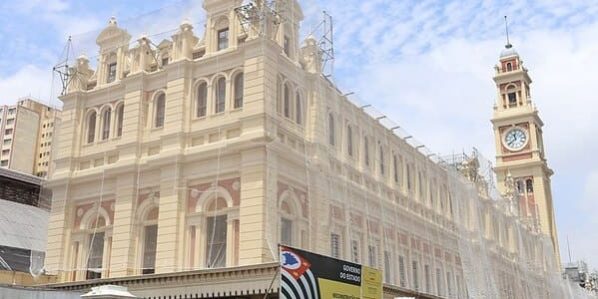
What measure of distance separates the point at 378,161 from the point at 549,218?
40881 mm

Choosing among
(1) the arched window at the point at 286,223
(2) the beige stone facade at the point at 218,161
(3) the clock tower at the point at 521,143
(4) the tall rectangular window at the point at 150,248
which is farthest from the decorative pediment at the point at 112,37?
(3) the clock tower at the point at 521,143

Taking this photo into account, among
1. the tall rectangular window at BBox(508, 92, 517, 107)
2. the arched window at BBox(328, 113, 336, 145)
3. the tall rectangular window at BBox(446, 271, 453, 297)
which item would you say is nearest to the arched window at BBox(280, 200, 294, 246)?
the arched window at BBox(328, 113, 336, 145)

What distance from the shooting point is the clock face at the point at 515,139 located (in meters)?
70.9

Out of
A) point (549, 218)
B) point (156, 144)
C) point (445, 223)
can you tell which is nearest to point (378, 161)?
point (445, 223)

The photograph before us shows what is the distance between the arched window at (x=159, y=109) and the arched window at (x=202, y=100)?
1.70m

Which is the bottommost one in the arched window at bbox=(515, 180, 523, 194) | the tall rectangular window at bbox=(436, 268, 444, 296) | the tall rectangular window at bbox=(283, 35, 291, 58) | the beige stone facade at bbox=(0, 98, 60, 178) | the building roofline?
the tall rectangular window at bbox=(436, 268, 444, 296)

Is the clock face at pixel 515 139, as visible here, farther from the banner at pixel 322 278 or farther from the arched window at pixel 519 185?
the banner at pixel 322 278

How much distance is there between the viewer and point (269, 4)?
88.4ft

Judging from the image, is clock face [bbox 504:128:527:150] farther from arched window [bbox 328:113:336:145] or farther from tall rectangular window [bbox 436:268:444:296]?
arched window [bbox 328:113:336:145]

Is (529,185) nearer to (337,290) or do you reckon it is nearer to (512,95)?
(512,95)

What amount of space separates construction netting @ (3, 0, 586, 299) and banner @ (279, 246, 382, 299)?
2.24 m

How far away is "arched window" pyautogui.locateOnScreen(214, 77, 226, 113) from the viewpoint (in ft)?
86.3

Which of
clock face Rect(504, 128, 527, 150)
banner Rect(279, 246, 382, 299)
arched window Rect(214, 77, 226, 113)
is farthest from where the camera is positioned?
clock face Rect(504, 128, 527, 150)

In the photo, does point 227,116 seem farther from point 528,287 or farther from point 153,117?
point 528,287
